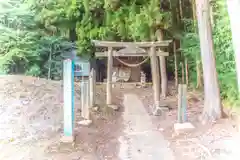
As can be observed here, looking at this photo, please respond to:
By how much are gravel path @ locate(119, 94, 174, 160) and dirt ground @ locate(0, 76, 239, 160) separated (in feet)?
0.56

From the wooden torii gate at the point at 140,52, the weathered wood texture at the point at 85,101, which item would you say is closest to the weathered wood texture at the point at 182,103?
the weathered wood texture at the point at 85,101

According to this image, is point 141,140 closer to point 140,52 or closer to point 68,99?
point 68,99

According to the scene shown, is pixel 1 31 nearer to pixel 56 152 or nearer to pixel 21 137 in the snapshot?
pixel 21 137

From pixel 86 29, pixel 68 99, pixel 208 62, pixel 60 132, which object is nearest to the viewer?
pixel 68 99

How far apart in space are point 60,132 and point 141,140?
5.83 feet

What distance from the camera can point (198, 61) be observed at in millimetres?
12164

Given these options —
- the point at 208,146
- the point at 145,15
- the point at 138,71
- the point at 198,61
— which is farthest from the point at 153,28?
the point at 208,146

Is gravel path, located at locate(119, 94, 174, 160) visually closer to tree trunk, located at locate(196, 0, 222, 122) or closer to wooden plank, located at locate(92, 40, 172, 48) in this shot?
tree trunk, located at locate(196, 0, 222, 122)

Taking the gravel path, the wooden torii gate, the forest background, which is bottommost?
the gravel path

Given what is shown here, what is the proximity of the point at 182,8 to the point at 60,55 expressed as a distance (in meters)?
6.78

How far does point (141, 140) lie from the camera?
6.69 meters

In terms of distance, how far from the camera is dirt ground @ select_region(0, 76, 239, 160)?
539 cm

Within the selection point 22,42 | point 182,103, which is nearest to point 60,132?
point 182,103

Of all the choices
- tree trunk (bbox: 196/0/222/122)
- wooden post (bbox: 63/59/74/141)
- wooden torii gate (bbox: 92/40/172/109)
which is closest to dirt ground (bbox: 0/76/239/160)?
wooden post (bbox: 63/59/74/141)
